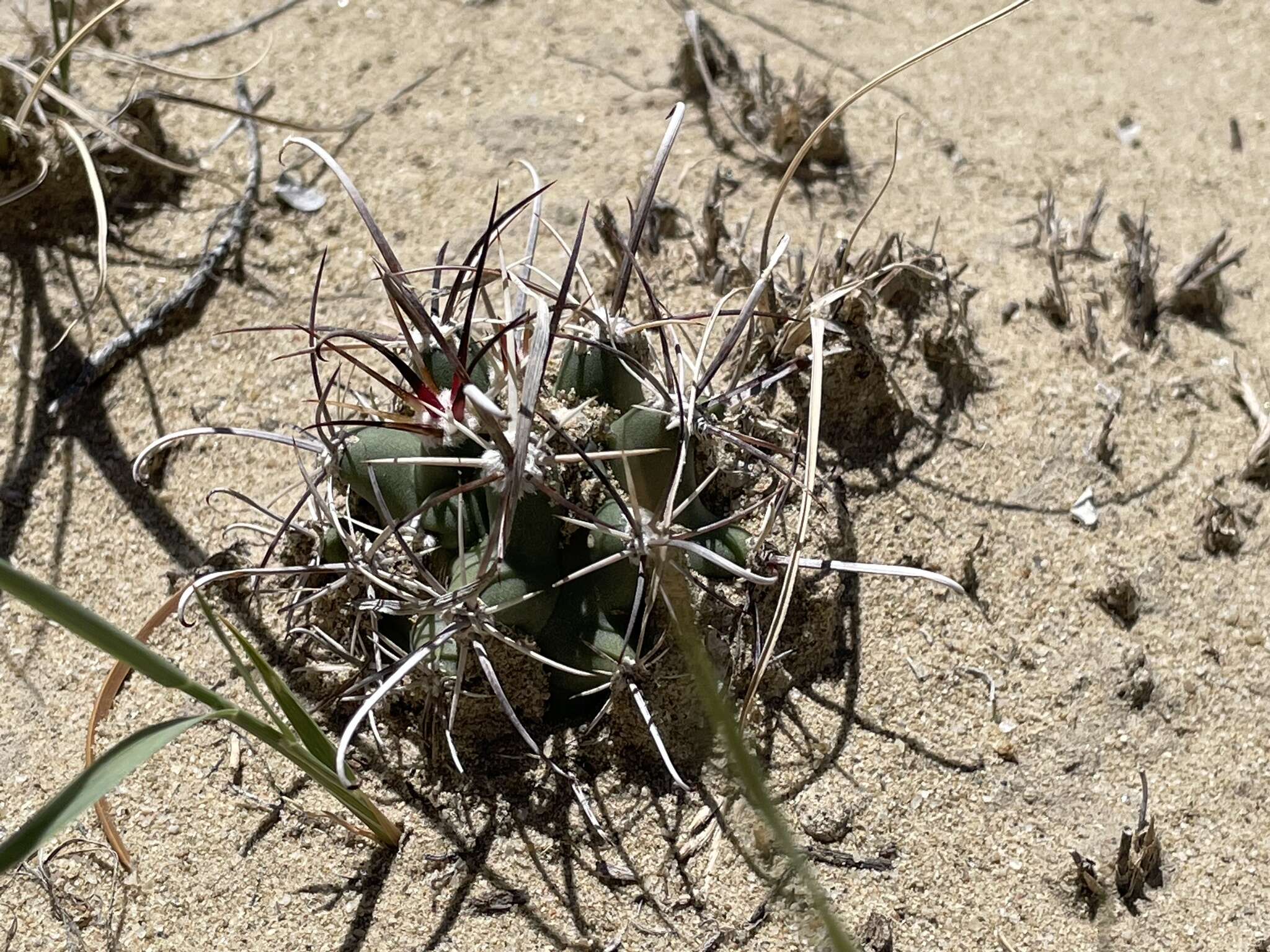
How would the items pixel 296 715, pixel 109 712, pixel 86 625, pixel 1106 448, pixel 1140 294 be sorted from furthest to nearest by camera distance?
pixel 1140 294
pixel 1106 448
pixel 109 712
pixel 296 715
pixel 86 625

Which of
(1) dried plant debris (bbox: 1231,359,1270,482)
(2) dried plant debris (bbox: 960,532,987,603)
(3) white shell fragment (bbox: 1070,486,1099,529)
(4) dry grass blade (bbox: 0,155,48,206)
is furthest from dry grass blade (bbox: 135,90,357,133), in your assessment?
(1) dried plant debris (bbox: 1231,359,1270,482)

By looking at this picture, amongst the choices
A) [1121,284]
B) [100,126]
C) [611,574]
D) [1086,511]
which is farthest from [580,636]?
[1121,284]

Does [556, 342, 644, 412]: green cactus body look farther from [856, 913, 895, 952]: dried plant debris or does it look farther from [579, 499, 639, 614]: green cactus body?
[856, 913, 895, 952]: dried plant debris

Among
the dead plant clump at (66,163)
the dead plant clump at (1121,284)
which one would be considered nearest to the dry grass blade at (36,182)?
the dead plant clump at (66,163)

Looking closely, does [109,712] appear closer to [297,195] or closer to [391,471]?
[391,471]

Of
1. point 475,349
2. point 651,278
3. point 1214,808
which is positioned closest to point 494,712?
point 475,349

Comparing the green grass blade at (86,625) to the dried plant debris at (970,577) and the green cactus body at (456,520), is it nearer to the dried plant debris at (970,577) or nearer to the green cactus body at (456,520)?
the green cactus body at (456,520)
